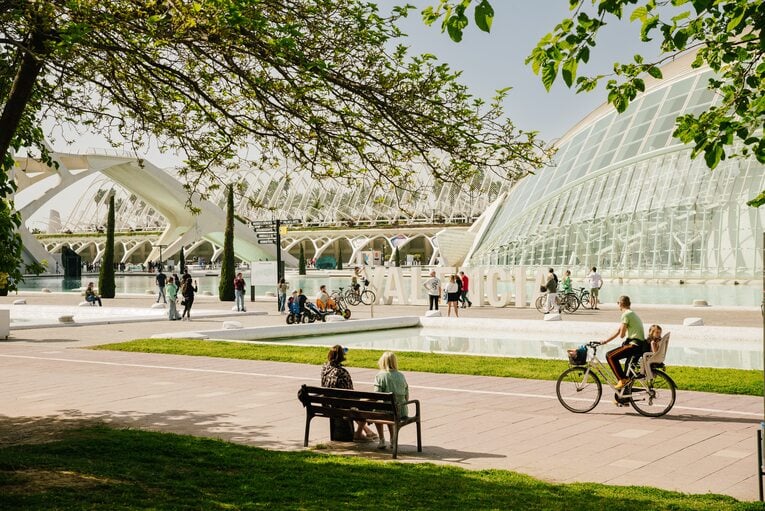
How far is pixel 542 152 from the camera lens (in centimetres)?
782

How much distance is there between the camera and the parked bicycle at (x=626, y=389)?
9.92 metres

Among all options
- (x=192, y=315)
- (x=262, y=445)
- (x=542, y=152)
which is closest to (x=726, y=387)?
(x=542, y=152)

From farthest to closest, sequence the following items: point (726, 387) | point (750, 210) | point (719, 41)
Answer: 1. point (750, 210)
2. point (726, 387)
3. point (719, 41)

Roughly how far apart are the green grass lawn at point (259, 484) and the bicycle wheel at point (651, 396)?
329 centimetres

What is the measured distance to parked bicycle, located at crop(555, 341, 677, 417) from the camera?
992 cm

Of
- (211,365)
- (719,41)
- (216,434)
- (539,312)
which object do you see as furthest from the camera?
(539,312)

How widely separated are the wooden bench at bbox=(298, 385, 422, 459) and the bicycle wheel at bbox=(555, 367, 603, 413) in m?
2.60

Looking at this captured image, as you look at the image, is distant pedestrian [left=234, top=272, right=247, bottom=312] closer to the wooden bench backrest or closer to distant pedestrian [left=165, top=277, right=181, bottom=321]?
distant pedestrian [left=165, top=277, right=181, bottom=321]

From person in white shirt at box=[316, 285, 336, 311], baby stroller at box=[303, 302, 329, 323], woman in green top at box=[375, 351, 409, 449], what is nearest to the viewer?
woman in green top at box=[375, 351, 409, 449]

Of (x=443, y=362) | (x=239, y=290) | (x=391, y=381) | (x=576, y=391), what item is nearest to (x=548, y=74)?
(x=391, y=381)

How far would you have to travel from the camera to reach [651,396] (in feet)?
32.2

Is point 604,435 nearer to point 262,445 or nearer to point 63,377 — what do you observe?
point 262,445

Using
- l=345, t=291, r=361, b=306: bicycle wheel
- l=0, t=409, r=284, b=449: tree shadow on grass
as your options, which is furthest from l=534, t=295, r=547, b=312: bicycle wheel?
l=0, t=409, r=284, b=449: tree shadow on grass

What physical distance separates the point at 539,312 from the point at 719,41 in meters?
21.2
